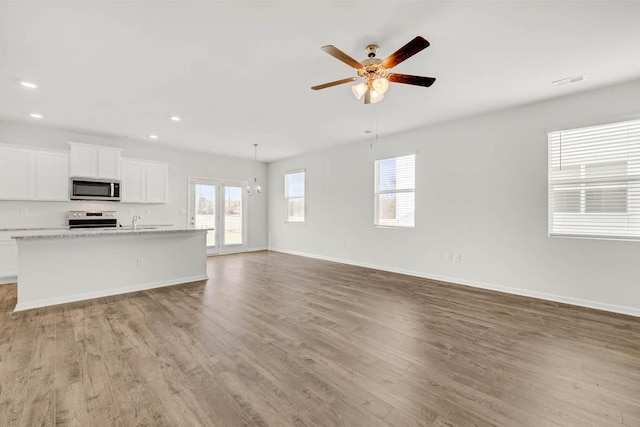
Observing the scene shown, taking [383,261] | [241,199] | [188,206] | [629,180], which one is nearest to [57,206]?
[188,206]

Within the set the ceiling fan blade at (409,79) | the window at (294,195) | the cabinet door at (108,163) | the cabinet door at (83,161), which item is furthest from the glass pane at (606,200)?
the cabinet door at (83,161)

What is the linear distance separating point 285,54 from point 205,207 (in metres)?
5.80

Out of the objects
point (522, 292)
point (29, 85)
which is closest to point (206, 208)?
point (29, 85)

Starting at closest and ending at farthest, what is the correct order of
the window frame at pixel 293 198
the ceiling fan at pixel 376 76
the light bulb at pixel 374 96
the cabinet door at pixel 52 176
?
the ceiling fan at pixel 376 76
the light bulb at pixel 374 96
the cabinet door at pixel 52 176
the window frame at pixel 293 198

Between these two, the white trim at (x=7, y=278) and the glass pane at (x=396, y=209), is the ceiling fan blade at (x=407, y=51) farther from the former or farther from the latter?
the white trim at (x=7, y=278)

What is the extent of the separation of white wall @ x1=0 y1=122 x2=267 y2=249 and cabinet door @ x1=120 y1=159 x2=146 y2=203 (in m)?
0.28

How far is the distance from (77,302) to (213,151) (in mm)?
4587

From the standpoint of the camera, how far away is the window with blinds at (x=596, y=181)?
3.50 meters

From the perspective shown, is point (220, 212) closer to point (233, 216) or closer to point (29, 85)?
point (233, 216)

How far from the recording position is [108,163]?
19.1 feet

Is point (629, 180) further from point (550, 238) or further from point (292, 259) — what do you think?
point (292, 259)

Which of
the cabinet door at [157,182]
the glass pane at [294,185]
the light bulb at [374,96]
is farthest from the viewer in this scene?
the glass pane at [294,185]

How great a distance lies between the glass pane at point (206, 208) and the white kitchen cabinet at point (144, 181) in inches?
38.1

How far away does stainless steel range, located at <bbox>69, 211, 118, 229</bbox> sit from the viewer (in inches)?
218
